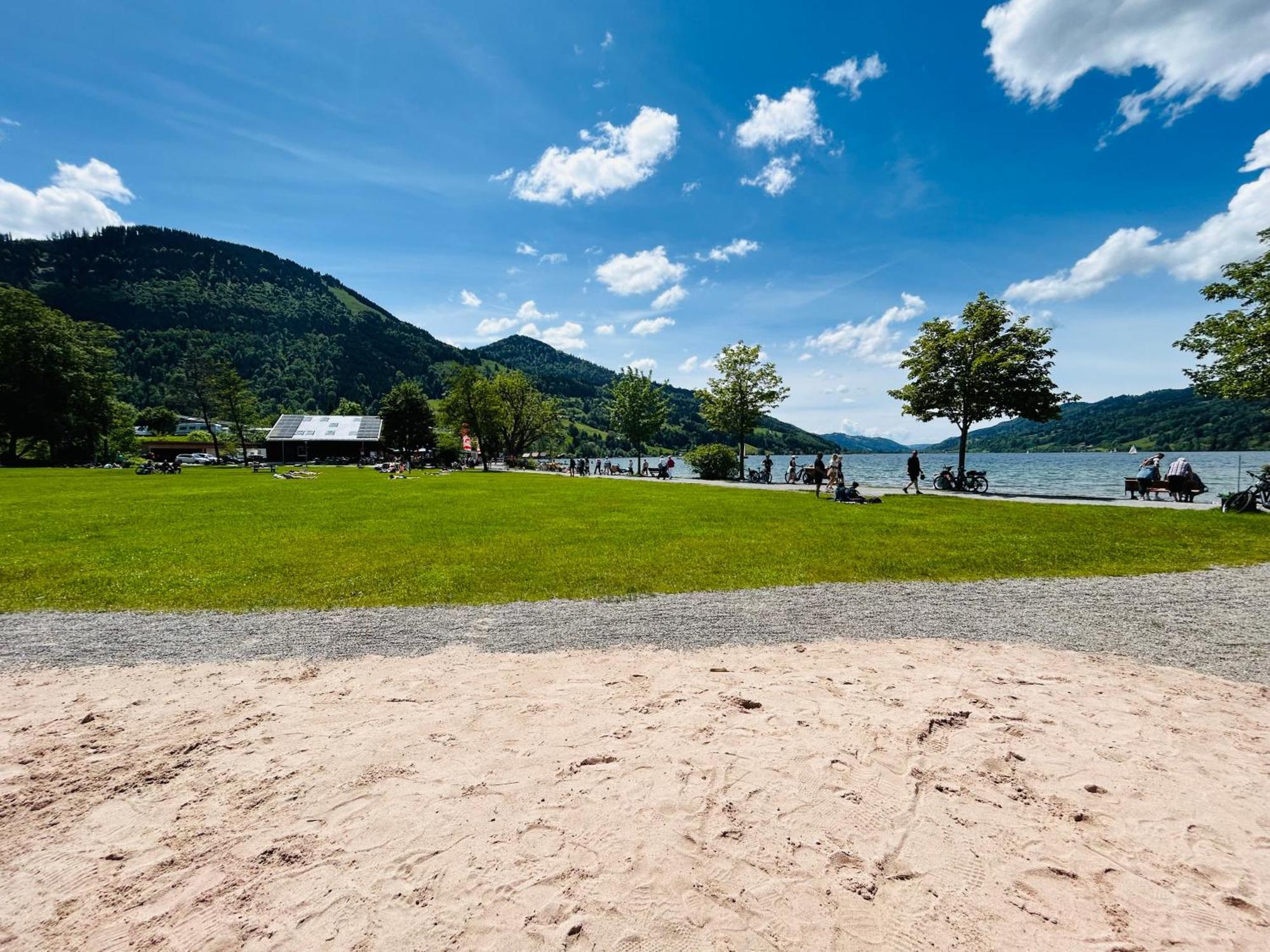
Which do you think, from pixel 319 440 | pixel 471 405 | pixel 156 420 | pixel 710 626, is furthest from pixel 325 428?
pixel 710 626

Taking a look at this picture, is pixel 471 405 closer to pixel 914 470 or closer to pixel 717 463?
pixel 717 463

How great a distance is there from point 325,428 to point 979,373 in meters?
92.5

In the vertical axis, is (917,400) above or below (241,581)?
above

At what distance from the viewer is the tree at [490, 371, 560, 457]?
74688mm

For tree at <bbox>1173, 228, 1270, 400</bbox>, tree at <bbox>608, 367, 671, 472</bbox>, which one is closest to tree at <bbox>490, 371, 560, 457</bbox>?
tree at <bbox>608, 367, 671, 472</bbox>

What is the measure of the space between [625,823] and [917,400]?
34.0 m

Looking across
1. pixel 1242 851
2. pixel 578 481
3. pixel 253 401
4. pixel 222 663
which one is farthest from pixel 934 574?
pixel 253 401

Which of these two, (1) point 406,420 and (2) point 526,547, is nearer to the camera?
(2) point 526,547

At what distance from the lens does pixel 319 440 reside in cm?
8669

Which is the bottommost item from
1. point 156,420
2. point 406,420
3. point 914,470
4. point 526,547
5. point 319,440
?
point 526,547

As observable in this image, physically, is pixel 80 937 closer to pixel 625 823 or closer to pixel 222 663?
pixel 625 823

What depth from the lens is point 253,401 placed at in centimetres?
8012

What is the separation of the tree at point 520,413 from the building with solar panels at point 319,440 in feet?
81.2

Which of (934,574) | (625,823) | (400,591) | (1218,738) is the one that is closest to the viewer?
(625,823)
